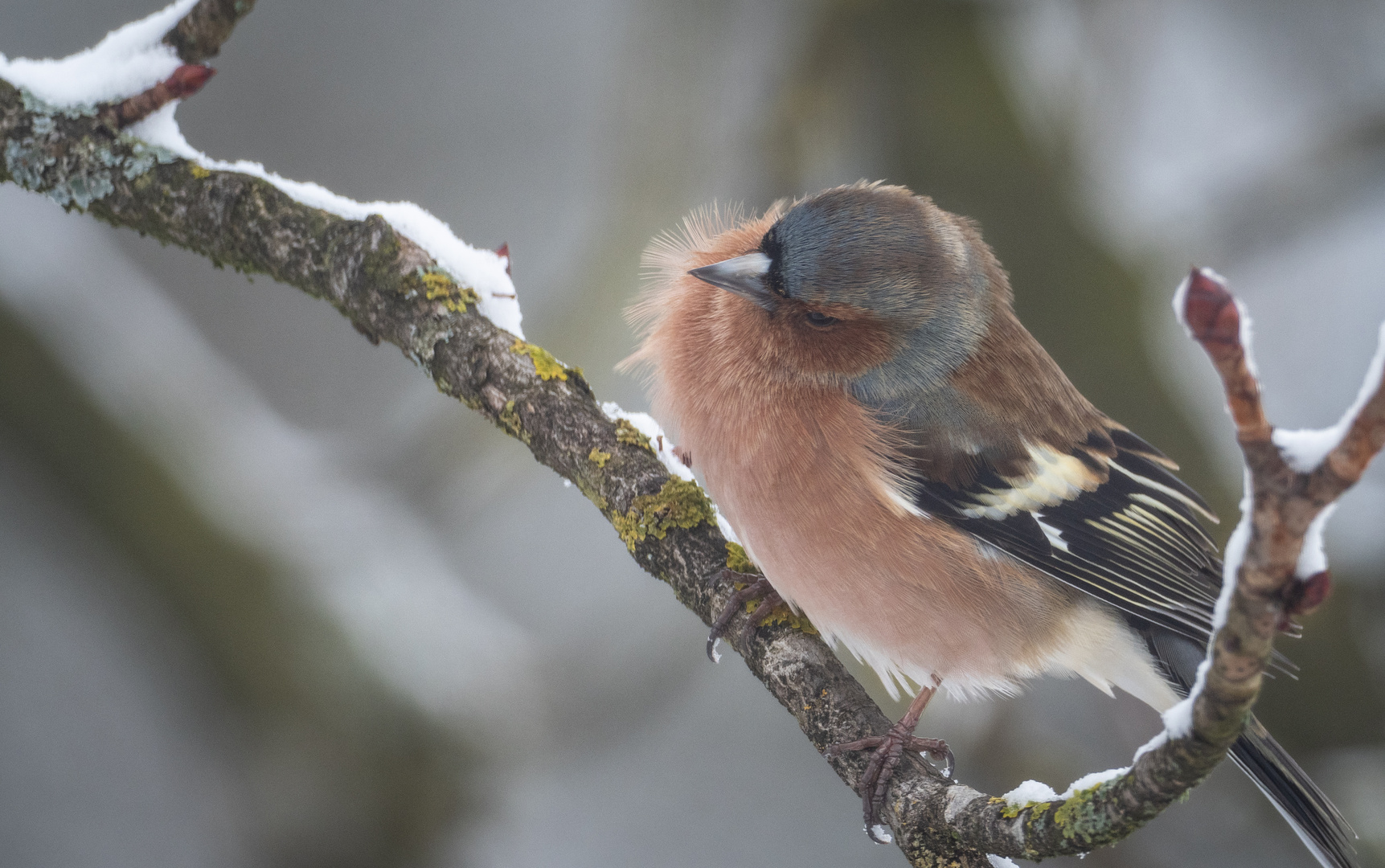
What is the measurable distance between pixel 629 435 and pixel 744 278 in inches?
20.8

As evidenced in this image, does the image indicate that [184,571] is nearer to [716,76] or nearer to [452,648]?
[452,648]

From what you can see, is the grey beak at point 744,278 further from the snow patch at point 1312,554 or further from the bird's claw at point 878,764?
the snow patch at point 1312,554

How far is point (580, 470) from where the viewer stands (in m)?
2.47

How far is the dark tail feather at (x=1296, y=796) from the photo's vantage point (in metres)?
2.15

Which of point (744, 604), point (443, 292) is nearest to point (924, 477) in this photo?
point (744, 604)

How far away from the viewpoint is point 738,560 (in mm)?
2576

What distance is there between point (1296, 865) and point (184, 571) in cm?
434

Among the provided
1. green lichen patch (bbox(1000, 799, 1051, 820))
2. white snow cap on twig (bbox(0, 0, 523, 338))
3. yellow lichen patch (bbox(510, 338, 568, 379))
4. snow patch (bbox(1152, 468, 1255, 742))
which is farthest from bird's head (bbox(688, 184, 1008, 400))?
snow patch (bbox(1152, 468, 1255, 742))

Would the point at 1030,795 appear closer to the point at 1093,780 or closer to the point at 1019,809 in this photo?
the point at 1019,809

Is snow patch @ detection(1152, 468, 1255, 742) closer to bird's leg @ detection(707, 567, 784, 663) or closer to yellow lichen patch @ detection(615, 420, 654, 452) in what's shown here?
bird's leg @ detection(707, 567, 784, 663)

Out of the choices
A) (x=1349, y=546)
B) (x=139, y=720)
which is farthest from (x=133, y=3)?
(x=1349, y=546)

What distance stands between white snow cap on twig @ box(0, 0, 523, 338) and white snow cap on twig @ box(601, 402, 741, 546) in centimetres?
34

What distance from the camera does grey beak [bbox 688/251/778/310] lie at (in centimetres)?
261

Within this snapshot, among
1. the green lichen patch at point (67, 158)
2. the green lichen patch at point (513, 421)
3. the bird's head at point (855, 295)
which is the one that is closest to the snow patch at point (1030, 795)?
the bird's head at point (855, 295)
